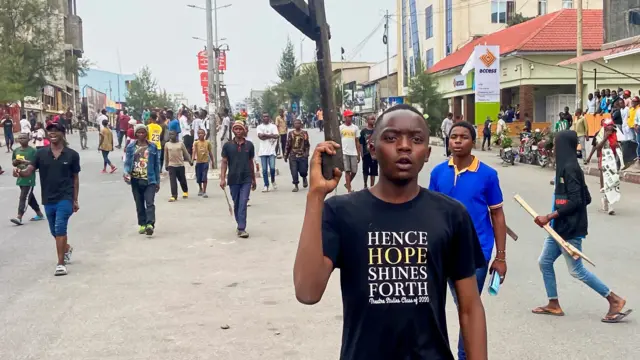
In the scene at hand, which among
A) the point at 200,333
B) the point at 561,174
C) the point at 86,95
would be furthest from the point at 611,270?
the point at 86,95

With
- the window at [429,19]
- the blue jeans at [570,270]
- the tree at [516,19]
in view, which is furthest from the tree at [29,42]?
the blue jeans at [570,270]

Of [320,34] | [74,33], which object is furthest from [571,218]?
[74,33]

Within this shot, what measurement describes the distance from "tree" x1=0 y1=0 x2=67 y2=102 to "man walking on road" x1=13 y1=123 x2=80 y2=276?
4063 cm

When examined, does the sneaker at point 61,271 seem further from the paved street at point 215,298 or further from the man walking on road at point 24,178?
the man walking on road at point 24,178

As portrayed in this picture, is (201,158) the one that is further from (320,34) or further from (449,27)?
(449,27)

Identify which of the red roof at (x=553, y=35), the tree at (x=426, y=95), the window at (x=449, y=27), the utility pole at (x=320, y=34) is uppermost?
the window at (x=449, y=27)

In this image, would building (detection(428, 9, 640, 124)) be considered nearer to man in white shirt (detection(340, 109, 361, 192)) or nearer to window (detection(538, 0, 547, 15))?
window (detection(538, 0, 547, 15))

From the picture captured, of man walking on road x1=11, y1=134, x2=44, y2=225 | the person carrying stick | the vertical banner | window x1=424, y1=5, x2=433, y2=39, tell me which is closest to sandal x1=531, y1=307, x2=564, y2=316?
the person carrying stick

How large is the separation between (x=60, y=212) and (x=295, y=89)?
77.7 meters

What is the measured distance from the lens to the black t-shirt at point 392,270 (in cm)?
243

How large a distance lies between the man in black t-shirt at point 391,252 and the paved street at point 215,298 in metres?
3.00

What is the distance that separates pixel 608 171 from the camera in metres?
12.2

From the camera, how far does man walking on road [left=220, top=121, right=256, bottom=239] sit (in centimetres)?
1085

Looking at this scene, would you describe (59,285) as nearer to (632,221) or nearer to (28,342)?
(28,342)
